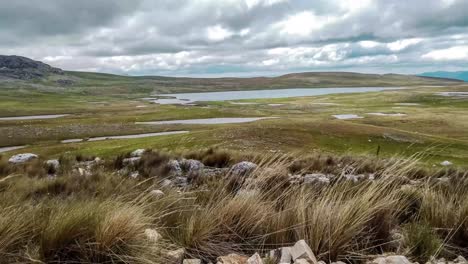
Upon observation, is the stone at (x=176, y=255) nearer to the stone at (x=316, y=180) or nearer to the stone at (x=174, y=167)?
the stone at (x=316, y=180)

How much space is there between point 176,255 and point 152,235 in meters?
0.45

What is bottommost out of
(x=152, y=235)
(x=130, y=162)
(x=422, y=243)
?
(x=130, y=162)

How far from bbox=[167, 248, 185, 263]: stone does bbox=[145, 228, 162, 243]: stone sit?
254 mm

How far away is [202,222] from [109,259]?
109cm

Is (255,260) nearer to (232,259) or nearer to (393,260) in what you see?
(232,259)

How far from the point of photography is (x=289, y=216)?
16.0 ft

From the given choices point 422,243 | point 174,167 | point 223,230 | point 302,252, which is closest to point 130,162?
point 174,167

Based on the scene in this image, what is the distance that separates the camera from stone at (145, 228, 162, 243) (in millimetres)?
4211

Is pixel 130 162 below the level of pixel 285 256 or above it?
below

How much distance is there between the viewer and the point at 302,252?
3.97m

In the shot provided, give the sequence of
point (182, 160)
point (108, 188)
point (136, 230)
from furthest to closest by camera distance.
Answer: point (182, 160) → point (108, 188) → point (136, 230)

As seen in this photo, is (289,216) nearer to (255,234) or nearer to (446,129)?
(255,234)

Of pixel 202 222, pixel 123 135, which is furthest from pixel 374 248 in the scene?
pixel 123 135

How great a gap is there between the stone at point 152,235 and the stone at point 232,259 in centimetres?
73
